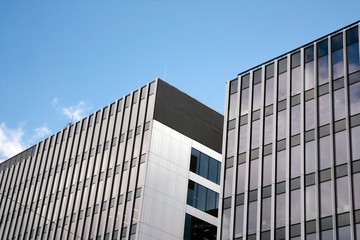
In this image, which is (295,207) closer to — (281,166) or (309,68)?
(281,166)

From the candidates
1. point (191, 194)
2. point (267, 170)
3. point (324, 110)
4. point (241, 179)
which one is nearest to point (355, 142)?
point (324, 110)

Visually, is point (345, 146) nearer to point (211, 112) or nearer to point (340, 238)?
point (340, 238)

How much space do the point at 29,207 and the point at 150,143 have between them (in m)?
20.2

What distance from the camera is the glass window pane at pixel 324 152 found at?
40750 millimetres

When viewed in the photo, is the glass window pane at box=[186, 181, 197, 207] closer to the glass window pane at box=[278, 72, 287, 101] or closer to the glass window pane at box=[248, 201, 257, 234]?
the glass window pane at box=[248, 201, 257, 234]

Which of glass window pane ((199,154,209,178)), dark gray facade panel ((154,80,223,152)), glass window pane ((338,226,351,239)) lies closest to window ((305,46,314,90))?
glass window pane ((338,226,351,239))

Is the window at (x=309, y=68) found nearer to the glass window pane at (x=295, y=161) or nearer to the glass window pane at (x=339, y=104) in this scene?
the glass window pane at (x=339, y=104)

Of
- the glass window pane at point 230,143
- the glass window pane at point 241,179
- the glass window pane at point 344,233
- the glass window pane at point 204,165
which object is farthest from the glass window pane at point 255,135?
the glass window pane at point 204,165

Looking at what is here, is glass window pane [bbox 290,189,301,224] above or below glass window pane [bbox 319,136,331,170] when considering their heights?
below

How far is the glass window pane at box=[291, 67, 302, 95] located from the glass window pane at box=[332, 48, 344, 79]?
9.61 ft

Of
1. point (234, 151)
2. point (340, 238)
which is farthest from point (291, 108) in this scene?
point (340, 238)

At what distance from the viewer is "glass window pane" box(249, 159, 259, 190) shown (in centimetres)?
4486

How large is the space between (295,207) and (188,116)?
21.1m

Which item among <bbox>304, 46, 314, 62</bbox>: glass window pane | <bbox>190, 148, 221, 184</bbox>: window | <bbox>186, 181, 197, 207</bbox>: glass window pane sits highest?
<bbox>304, 46, 314, 62</bbox>: glass window pane
